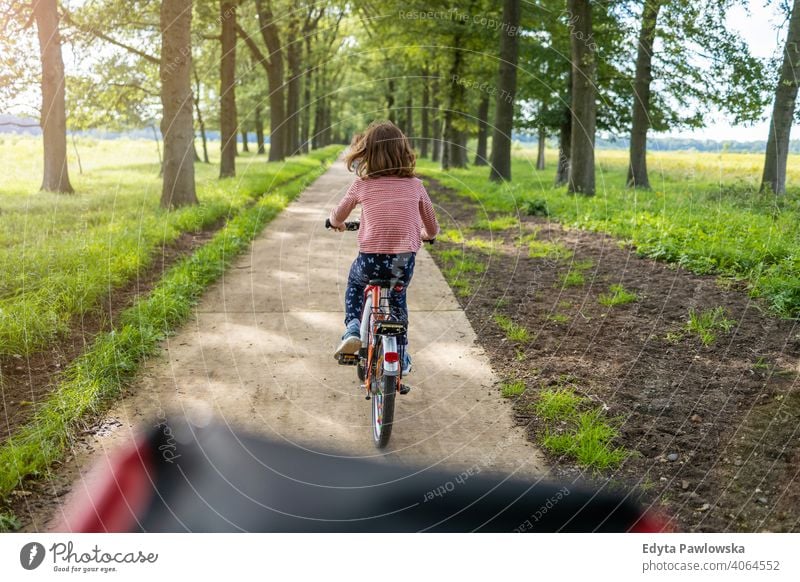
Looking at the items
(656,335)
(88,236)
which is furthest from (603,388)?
(88,236)

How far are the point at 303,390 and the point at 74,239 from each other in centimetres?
558

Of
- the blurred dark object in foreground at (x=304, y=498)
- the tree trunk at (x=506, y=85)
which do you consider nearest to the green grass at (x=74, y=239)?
the blurred dark object in foreground at (x=304, y=498)

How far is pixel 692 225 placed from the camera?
34.2 ft

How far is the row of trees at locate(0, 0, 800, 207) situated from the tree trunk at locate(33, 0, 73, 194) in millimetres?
33

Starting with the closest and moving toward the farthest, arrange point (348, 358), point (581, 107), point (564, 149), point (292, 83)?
point (348, 358) → point (581, 107) → point (564, 149) → point (292, 83)

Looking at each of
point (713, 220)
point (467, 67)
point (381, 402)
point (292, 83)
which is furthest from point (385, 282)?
point (292, 83)

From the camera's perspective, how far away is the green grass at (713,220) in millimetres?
7574

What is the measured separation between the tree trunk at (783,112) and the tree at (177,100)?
9.88 meters

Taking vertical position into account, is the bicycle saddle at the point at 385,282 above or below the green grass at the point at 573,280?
above

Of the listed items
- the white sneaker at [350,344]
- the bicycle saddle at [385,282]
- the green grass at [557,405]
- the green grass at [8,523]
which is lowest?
the green grass at [8,523]

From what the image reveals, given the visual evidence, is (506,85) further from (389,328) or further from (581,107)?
(389,328)

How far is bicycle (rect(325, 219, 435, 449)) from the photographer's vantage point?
4.14 metres

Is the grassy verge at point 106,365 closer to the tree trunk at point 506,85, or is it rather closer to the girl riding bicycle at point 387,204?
the girl riding bicycle at point 387,204

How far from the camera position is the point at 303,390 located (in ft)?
17.0
